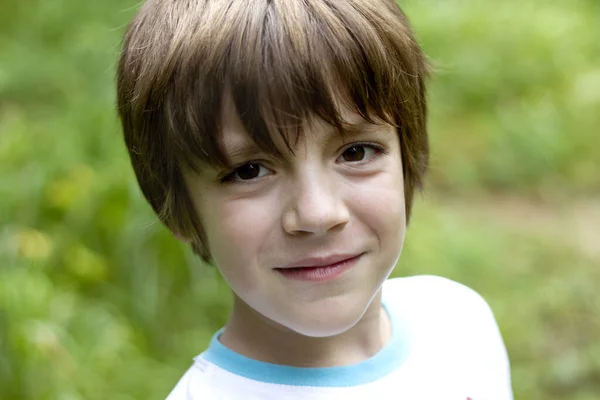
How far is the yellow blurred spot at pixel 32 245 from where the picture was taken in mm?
3086

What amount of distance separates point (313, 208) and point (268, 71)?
0.80 feet

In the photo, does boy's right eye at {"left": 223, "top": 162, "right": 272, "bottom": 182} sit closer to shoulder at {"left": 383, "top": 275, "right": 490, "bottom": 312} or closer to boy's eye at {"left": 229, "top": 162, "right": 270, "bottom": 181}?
boy's eye at {"left": 229, "top": 162, "right": 270, "bottom": 181}

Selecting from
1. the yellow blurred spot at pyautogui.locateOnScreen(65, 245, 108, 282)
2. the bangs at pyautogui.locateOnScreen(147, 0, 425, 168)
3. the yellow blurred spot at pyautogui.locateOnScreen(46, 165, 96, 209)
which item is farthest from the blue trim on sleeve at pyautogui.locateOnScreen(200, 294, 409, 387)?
the yellow blurred spot at pyautogui.locateOnScreen(46, 165, 96, 209)

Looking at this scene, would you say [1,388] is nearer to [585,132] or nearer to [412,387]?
[412,387]

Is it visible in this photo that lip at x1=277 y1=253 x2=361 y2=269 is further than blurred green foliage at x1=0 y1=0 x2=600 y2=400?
No

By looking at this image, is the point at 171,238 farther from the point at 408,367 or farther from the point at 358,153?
the point at 358,153

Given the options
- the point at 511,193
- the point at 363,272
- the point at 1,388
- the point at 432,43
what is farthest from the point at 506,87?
the point at 363,272

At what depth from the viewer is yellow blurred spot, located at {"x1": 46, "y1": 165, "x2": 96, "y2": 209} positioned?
11.3 feet

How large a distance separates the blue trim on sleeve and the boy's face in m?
0.10

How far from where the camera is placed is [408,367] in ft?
5.67

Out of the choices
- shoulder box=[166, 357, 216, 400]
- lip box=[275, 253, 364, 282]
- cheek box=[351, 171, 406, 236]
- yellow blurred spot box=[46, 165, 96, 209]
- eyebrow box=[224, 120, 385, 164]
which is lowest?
shoulder box=[166, 357, 216, 400]

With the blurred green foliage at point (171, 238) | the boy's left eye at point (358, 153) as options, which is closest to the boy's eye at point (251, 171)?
the boy's left eye at point (358, 153)

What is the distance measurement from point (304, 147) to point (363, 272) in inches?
10.6

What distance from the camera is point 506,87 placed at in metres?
6.02
